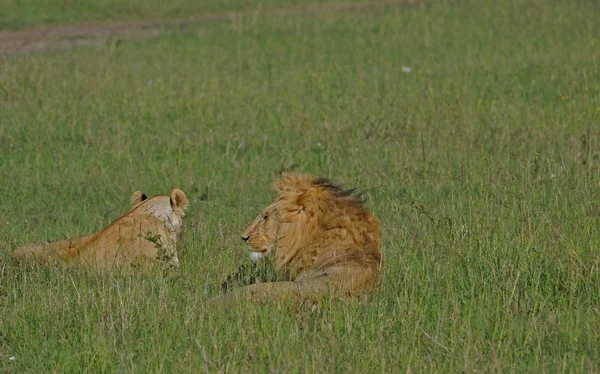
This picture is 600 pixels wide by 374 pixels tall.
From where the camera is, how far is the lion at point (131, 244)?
20.0 ft

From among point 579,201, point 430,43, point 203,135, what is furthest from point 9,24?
point 579,201

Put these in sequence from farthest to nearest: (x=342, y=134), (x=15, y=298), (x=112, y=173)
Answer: (x=342, y=134) → (x=112, y=173) → (x=15, y=298)

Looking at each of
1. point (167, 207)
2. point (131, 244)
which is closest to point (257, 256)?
point (131, 244)

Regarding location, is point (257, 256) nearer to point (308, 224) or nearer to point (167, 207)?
point (308, 224)

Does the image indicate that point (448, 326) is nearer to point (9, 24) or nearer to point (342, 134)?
point (342, 134)

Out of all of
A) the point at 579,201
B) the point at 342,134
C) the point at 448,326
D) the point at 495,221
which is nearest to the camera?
the point at 448,326

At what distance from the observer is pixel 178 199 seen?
684 cm

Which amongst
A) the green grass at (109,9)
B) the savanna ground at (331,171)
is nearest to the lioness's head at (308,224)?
the savanna ground at (331,171)

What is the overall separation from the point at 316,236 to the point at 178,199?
4.59ft

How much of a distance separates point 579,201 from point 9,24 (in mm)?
11644

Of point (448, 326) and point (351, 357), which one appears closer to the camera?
point (351, 357)

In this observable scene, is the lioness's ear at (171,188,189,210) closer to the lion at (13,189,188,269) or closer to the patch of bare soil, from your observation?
the lion at (13,189,188,269)

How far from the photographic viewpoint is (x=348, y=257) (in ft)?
18.0

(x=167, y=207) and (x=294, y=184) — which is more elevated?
(x=294, y=184)
